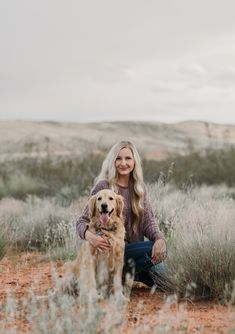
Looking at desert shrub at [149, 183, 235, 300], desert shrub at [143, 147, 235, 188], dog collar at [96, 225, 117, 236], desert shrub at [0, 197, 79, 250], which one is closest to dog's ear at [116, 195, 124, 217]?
dog collar at [96, 225, 117, 236]

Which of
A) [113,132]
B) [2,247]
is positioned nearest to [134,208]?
[2,247]

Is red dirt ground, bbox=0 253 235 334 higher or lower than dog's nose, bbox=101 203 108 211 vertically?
lower

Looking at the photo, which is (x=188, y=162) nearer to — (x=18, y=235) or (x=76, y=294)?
(x=18, y=235)

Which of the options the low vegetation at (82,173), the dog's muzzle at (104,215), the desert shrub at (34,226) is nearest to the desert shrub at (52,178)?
the low vegetation at (82,173)

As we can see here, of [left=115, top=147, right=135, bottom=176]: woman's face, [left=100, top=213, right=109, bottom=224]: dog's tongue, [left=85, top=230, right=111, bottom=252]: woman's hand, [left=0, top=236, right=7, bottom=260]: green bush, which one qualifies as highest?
[left=115, top=147, right=135, bottom=176]: woman's face

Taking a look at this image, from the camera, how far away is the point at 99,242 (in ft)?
19.5

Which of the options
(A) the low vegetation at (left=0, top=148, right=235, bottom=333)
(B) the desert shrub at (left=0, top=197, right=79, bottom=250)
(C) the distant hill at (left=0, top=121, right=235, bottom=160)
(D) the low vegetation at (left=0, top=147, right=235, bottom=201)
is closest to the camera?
(A) the low vegetation at (left=0, top=148, right=235, bottom=333)

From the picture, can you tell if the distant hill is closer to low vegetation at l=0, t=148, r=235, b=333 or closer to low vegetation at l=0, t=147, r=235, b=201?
low vegetation at l=0, t=147, r=235, b=201

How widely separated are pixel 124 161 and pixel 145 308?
1.39 metres

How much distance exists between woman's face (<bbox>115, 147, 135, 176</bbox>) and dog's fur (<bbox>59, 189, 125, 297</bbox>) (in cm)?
50

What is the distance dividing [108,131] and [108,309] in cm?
9918

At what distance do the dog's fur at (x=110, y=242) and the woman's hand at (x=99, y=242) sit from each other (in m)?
0.03

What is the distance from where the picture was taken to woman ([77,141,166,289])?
6.55m

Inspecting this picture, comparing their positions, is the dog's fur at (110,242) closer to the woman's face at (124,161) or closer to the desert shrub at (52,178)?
the woman's face at (124,161)
